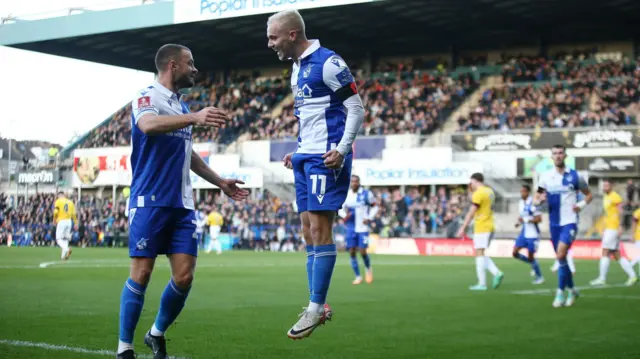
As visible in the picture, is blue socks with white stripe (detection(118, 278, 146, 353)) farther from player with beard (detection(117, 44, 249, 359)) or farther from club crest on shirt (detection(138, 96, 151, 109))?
club crest on shirt (detection(138, 96, 151, 109))

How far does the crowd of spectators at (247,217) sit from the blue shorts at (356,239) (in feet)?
56.1

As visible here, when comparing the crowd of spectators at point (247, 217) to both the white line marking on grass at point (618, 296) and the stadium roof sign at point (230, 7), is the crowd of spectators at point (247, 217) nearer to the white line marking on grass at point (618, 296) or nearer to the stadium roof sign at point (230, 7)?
the stadium roof sign at point (230, 7)

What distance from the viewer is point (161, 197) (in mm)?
6418

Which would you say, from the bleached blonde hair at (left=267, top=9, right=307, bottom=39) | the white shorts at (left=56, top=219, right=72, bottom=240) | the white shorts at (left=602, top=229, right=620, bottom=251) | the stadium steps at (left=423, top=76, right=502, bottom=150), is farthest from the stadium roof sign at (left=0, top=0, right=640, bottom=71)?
the bleached blonde hair at (left=267, top=9, right=307, bottom=39)

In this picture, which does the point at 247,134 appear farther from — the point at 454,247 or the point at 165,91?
the point at 165,91

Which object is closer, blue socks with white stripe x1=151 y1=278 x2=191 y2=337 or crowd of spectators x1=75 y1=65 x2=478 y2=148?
blue socks with white stripe x1=151 y1=278 x2=191 y2=337

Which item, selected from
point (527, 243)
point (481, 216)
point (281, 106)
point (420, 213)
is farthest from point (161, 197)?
point (281, 106)

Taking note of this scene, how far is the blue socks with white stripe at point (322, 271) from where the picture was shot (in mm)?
6633

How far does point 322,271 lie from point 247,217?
1390 inches

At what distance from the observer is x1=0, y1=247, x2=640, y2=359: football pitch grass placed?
760 cm

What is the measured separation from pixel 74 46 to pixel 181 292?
4704cm

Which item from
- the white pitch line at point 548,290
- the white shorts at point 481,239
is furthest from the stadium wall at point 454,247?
the white shorts at point 481,239

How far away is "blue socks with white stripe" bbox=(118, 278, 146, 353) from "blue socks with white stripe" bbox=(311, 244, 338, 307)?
1302 millimetres

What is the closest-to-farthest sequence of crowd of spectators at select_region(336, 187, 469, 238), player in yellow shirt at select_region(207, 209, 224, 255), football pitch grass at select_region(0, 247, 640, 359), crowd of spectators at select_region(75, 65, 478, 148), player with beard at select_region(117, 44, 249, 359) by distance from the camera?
1. player with beard at select_region(117, 44, 249, 359)
2. football pitch grass at select_region(0, 247, 640, 359)
3. crowd of spectators at select_region(336, 187, 469, 238)
4. player in yellow shirt at select_region(207, 209, 224, 255)
5. crowd of spectators at select_region(75, 65, 478, 148)
